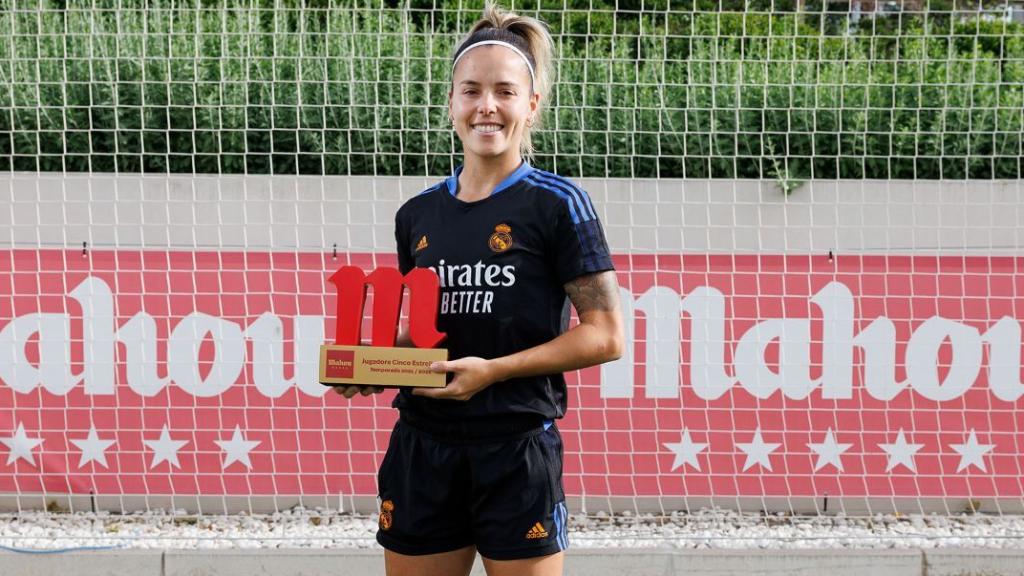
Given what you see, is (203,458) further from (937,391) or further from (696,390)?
(937,391)

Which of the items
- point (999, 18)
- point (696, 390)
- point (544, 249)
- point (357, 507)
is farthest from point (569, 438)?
point (999, 18)

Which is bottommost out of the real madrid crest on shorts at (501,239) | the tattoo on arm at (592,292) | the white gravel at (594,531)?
the white gravel at (594,531)

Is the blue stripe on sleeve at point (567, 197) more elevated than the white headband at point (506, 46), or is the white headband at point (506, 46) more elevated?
the white headband at point (506, 46)

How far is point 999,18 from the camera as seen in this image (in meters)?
7.29

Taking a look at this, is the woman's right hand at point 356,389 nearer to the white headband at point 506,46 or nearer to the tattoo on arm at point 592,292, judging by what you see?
the tattoo on arm at point 592,292

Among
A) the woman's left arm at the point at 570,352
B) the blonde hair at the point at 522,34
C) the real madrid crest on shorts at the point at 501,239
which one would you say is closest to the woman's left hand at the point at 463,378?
the woman's left arm at the point at 570,352

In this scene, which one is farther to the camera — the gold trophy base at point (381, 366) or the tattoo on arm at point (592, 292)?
the tattoo on arm at point (592, 292)

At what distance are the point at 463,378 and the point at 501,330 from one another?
0.54 feet

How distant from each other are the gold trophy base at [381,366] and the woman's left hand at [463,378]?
0.05 ft

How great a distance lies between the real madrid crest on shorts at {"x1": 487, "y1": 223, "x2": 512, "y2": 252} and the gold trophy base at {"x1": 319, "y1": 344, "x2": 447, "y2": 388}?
Result: 0.28 meters

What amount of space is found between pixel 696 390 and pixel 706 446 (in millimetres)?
285

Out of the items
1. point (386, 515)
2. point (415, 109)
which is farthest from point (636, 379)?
point (386, 515)

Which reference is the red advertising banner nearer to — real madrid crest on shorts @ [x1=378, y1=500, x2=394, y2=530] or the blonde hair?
real madrid crest on shorts @ [x1=378, y1=500, x2=394, y2=530]

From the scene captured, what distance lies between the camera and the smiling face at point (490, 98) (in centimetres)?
242
